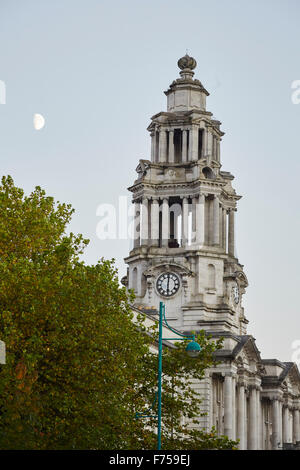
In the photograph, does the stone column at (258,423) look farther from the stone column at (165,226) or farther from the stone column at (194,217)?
the stone column at (165,226)

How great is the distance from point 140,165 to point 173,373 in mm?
55288

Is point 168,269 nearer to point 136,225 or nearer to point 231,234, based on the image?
point 136,225

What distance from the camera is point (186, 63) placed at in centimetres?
12425

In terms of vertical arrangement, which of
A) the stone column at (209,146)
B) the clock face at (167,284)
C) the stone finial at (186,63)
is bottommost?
the clock face at (167,284)

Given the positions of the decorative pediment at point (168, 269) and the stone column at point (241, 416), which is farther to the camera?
the decorative pediment at point (168, 269)

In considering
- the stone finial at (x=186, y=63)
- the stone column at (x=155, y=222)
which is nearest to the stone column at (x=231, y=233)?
the stone column at (x=155, y=222)

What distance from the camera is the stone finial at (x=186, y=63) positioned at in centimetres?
12438

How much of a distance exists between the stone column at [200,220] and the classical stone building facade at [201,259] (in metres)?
0.10

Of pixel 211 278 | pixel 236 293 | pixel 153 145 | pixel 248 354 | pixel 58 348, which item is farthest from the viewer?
pixel 153 145

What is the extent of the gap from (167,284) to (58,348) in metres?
57.3

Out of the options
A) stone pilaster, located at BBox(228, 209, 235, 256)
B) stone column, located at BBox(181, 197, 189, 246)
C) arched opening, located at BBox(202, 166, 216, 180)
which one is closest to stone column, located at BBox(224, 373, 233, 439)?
stone column, located at BBox(181, 197, 189, 246)

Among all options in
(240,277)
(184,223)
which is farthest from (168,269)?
(240,277)

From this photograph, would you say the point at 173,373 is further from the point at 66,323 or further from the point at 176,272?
the point at 176,272

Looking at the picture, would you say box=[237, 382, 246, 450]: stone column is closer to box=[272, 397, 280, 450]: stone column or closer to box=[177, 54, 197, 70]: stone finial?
box=[272, 397, 280, 450]: stone column
